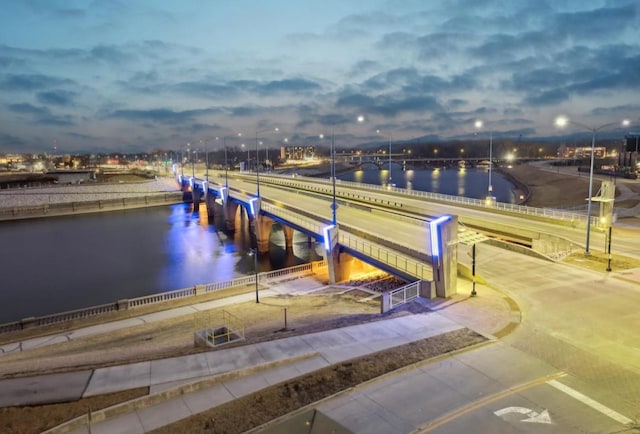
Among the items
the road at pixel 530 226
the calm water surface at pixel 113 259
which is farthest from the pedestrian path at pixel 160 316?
the calm water surface at pixel 113 259

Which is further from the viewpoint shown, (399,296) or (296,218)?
(296,218)

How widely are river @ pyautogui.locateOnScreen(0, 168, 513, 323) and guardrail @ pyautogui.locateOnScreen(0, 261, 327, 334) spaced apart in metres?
6.12

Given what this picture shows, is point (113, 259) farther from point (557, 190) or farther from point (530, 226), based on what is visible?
point (557, 190)

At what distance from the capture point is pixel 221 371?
1386 centimetres

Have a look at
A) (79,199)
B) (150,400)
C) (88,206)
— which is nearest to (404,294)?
(150,400)

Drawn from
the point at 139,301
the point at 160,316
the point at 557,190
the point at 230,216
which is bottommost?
the point at 139,301

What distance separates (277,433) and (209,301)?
68.0 feet

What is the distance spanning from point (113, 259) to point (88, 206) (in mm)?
57769

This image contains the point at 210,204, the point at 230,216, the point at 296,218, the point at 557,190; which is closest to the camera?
the point at 296,218

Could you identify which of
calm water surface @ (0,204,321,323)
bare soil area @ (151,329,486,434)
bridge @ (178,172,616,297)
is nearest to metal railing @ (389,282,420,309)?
bridge @ (178,172,616,297)

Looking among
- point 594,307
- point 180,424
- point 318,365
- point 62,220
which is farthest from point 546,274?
point 62,220

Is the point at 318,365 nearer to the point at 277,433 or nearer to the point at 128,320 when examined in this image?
the point at 277,433

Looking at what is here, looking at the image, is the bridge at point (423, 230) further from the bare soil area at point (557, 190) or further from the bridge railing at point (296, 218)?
the bare soil area at point (557, 190)

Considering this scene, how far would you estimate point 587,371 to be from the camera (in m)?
13.4
